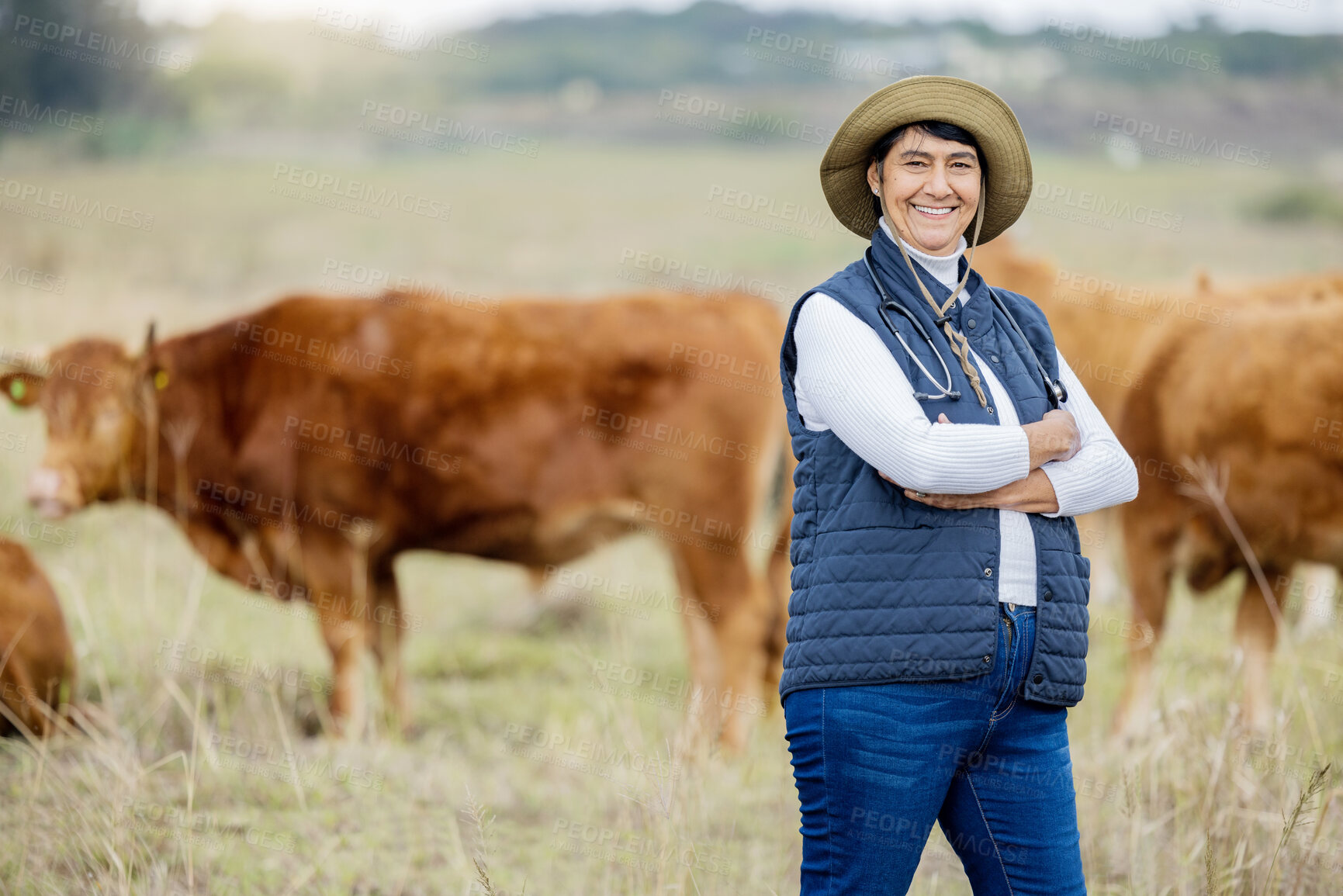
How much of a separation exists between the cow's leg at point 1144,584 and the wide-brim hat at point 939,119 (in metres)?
3.44

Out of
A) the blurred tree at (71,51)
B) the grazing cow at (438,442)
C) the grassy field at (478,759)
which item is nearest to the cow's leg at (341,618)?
the grazing cow at (438,442)

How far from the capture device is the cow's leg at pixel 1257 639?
490 centimetres

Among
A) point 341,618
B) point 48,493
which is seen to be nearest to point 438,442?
point 341,618

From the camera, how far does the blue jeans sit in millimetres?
1979

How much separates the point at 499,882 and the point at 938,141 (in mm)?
2638

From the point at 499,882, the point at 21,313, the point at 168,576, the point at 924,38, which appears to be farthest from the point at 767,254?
the point at 924,38

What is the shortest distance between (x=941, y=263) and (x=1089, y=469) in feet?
1.58

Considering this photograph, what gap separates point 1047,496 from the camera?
2057mm

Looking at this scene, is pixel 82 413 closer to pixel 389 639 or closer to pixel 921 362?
pixel 389 639

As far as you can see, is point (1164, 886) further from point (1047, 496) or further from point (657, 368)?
point (657, 368)

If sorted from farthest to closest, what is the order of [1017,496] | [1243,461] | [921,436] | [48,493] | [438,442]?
1. [438,442]
2. [48,493]
3. [1243,461]
4. [1017,496]
5. [921,436]

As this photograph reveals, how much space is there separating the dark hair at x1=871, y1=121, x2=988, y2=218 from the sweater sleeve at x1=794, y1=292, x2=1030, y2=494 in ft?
1.36

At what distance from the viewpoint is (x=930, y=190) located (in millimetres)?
2174

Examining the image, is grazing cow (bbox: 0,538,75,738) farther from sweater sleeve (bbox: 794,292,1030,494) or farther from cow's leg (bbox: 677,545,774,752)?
sweater sleeve (bbox: 794,292,1030,494)
